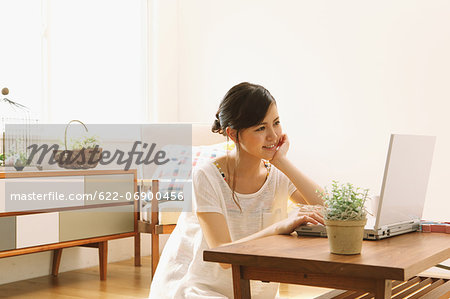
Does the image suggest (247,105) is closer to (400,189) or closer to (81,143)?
(400,189)

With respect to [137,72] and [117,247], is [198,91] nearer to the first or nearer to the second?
[137,72]

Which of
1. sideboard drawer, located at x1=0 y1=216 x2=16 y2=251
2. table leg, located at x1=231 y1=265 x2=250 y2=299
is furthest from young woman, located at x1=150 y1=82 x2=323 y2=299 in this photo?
sideboard drawer, located at x1=0 y1=216 x2=16 y2=251

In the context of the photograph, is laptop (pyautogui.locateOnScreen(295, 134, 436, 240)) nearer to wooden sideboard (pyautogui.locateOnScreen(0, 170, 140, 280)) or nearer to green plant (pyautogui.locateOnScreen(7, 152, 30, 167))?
wooden sideboard (pyautogui.locateOnScreen(0, 170, 140, 280))

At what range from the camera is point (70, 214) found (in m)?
3.54

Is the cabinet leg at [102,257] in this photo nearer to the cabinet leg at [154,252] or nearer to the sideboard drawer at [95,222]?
the sideboard drawer at [95,222]

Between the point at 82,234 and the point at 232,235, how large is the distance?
81.6 inches

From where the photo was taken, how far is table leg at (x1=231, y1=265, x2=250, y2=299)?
1.31m

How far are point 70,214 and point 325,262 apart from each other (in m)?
2.62

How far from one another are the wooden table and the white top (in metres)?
0.28

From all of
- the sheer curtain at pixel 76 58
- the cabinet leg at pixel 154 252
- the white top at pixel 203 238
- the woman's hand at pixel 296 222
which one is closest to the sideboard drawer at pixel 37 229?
the cabinet leg at pixel 154 252

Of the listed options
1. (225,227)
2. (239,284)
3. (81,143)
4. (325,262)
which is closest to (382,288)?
(325,262)

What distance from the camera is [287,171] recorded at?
6.07 feet

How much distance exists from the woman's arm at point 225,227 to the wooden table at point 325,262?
0.41ft

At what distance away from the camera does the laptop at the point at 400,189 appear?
1436mm
